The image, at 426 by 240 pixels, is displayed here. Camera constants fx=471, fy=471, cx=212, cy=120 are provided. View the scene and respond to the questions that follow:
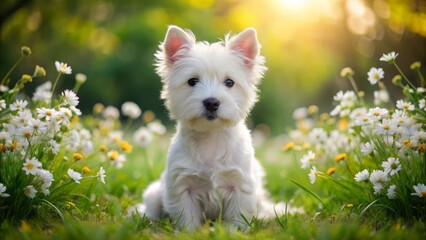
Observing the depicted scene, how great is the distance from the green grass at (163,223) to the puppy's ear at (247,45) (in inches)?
50.2

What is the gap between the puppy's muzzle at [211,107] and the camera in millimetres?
3920

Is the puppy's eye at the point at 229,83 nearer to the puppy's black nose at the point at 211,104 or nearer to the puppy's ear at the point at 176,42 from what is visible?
the puppy's black nose at the point at 211,104

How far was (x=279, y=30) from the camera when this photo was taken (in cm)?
1634

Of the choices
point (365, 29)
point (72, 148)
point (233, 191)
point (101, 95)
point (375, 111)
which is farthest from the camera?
point (101, 95)

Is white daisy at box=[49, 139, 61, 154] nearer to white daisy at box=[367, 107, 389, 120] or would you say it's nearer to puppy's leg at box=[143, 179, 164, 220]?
puppy's leg at box=[143, 179, 164, 220]

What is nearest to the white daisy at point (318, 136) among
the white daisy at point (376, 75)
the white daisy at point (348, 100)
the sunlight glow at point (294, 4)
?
the white daisy at point (348, 100)

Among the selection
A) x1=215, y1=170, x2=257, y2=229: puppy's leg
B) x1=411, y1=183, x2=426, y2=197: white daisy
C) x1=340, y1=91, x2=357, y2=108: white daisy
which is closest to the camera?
x1=411, y1=183, x2=426, y2=197: white daisy

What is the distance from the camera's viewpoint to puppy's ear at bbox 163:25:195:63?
4270mm

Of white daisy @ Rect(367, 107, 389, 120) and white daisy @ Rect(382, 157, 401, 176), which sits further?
white daisy @ Rect(367, 107, 389, 120)

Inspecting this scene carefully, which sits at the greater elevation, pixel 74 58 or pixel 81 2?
pixel 81 2

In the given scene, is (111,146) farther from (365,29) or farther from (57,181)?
(365,29)

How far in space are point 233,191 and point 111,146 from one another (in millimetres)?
1743

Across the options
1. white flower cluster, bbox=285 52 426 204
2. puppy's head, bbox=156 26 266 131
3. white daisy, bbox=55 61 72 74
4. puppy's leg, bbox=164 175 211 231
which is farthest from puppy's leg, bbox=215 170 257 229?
white daisy, bbox=55 61 72 74

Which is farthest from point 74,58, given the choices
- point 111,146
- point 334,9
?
point 111,146
